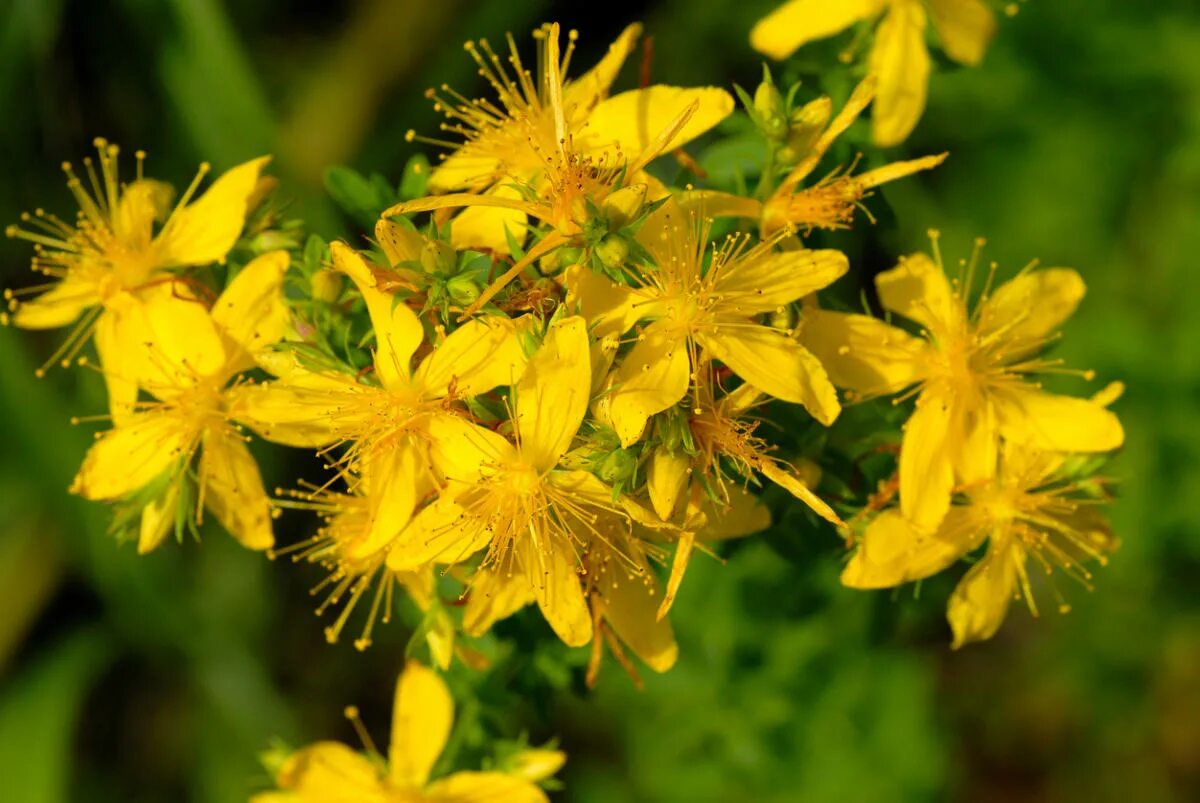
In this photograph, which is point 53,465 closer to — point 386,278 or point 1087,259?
point 386,278

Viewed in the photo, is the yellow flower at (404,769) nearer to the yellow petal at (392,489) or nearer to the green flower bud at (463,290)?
the yellow petal at (392,489)

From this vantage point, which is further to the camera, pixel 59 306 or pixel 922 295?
pixel 59 306

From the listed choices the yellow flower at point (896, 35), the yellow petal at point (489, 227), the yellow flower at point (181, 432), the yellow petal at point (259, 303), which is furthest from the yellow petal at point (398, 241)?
the yellow flower at point (896, 35)

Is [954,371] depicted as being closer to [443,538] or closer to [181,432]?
[443,538]

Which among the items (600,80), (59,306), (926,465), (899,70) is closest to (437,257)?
(600,80)

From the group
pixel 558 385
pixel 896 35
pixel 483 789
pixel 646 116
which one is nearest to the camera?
pixel 558 385

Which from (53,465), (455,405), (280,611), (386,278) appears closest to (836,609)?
(455,405)
